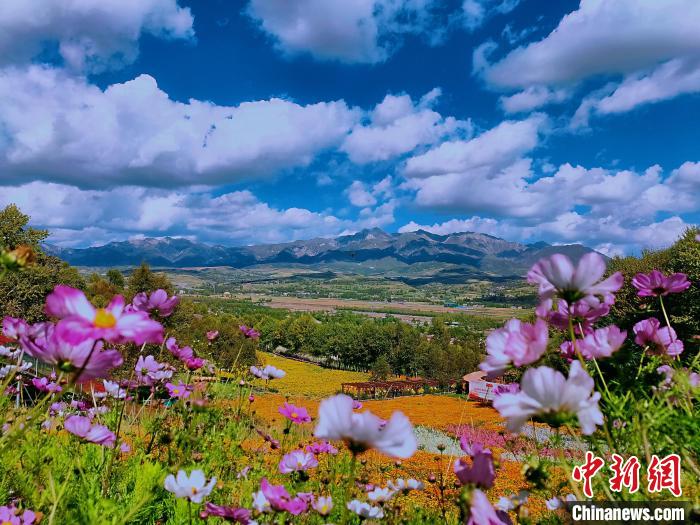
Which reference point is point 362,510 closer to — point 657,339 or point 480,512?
point 480,512

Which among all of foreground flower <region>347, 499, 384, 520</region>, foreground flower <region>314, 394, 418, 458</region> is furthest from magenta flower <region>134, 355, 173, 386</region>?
foreground flower <region>314, 394, 418, 458</region>

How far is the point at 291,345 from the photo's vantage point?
2734 inches

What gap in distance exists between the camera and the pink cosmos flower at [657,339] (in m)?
1.42

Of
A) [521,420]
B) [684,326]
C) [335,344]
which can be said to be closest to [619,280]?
[521,420]

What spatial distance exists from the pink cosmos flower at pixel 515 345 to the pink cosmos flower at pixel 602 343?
→ 244 mm

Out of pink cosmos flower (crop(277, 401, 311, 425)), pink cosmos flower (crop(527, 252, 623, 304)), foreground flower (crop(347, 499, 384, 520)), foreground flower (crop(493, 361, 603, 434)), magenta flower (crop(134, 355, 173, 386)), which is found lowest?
foreground flower (crop(347, 499, 384, 520))

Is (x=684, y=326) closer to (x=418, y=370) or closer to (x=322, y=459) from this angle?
(x=322, y=459)

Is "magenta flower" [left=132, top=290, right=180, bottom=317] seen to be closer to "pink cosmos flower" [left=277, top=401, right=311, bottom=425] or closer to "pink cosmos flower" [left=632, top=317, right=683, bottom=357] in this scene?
"pink cosmos flower" [left=277, top=401, right=311, bottom=425]

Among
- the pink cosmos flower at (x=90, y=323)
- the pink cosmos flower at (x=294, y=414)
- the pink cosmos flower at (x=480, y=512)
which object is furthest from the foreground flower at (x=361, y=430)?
the pink cosmos flower at (x=294, y=414)

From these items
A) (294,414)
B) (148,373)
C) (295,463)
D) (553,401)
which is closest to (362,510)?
(295,463)

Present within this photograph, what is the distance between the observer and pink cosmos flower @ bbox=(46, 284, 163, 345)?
874mm

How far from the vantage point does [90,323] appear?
35.8 inches

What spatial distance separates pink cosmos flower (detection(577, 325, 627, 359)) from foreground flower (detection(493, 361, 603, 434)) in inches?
13.2

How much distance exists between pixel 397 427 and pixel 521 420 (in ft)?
0.85
